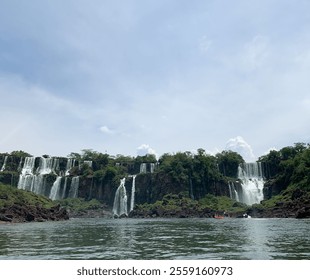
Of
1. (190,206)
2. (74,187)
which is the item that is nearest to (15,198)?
(74,187)

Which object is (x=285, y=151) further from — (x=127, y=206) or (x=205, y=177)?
(x=127, y=206)

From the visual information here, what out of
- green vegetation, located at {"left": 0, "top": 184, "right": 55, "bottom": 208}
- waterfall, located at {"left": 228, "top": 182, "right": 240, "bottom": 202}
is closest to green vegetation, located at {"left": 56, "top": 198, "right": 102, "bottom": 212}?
green vegetation, located at {"left": 0, "top": 184, "right": 55, "bottom": 208}

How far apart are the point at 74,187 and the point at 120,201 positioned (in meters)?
20.4

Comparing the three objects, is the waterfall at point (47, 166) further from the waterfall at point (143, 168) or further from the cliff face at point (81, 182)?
the waterfall at point (143, 168)

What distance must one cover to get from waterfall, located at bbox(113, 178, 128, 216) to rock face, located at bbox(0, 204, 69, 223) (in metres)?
42.7

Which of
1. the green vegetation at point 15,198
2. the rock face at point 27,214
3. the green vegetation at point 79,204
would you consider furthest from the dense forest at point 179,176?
the rock face at point 27,214

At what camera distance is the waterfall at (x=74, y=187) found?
14438 centimetres

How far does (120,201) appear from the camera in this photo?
138 metres

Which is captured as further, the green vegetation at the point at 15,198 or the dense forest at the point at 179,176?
the dense forest at the point at 179,176

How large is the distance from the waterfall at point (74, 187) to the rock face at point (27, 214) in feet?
169

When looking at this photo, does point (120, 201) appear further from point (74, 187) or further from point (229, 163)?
point (229, 163)

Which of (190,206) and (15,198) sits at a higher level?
(190,206)

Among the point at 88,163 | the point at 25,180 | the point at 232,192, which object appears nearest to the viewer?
the point at 232,192
